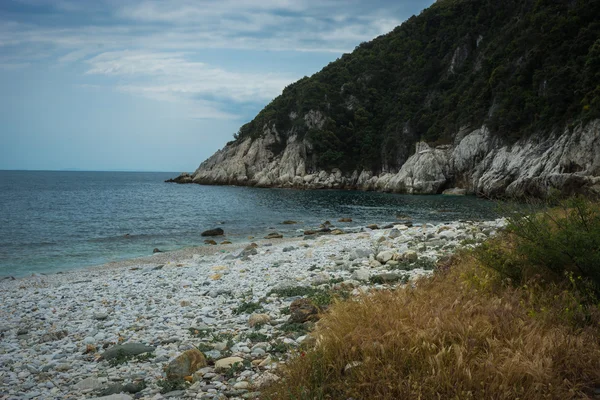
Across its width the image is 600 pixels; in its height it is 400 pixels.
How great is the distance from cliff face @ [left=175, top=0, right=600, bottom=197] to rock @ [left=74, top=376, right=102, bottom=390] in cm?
3236

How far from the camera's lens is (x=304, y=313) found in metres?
7.38

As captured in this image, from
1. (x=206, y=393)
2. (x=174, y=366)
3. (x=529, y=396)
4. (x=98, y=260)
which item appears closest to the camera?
(x=529, y=396)

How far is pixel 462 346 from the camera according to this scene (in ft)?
12.5

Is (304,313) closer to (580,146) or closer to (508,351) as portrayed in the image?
(508,351)

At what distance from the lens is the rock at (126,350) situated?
6.77 metres

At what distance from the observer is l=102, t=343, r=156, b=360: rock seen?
677 centimetres

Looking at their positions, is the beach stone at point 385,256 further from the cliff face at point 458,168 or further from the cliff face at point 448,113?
the cliff face at point 448,113

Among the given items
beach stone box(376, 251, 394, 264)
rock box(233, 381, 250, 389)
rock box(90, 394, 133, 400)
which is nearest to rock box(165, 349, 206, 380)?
rock box(90, 394, 133, 400)

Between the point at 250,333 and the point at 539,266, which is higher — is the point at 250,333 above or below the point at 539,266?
below

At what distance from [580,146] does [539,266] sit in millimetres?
50685

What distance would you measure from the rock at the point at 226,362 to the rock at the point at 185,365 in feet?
0.95

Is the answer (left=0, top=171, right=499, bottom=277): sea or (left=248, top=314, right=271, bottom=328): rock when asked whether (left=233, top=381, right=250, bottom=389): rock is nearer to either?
(left=248, top=314, right=271, bottom=328): rock

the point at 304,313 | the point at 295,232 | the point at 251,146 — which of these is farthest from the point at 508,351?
the point at 251,146

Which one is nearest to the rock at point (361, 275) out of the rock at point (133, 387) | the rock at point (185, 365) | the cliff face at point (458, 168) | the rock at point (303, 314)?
the rock at point (303, 314)
